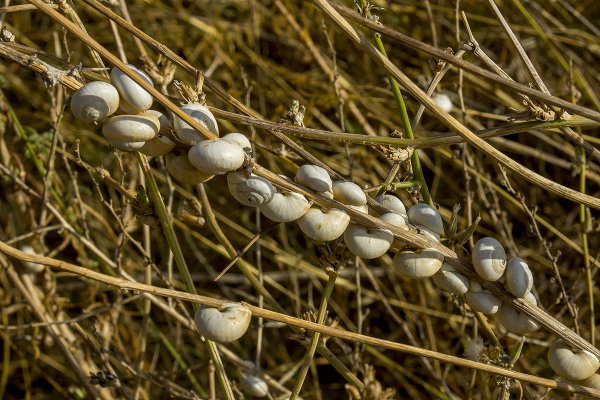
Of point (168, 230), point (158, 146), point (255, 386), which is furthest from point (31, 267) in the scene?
point (158, 146)

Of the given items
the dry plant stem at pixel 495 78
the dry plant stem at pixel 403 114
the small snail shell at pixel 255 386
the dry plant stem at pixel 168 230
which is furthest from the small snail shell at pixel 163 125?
the small snail shell at pixel 255 386

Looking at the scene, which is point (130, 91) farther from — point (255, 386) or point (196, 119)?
point (255, 386)

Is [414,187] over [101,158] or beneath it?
over

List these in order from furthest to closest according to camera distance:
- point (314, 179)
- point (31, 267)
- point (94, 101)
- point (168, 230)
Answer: point (31, 267), point (168, 230), point (314, 179), point (94, 101)

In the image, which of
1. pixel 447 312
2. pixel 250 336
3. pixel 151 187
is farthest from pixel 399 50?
pixel 151 187

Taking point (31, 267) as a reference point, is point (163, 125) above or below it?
above

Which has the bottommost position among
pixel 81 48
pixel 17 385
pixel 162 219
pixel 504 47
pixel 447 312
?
pixel 17 385

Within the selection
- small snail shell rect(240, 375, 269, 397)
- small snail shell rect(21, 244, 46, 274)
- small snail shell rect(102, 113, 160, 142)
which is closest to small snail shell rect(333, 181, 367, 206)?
small snail shell rect(102, 113, 160, 142)

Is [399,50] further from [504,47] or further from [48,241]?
[48,241]
